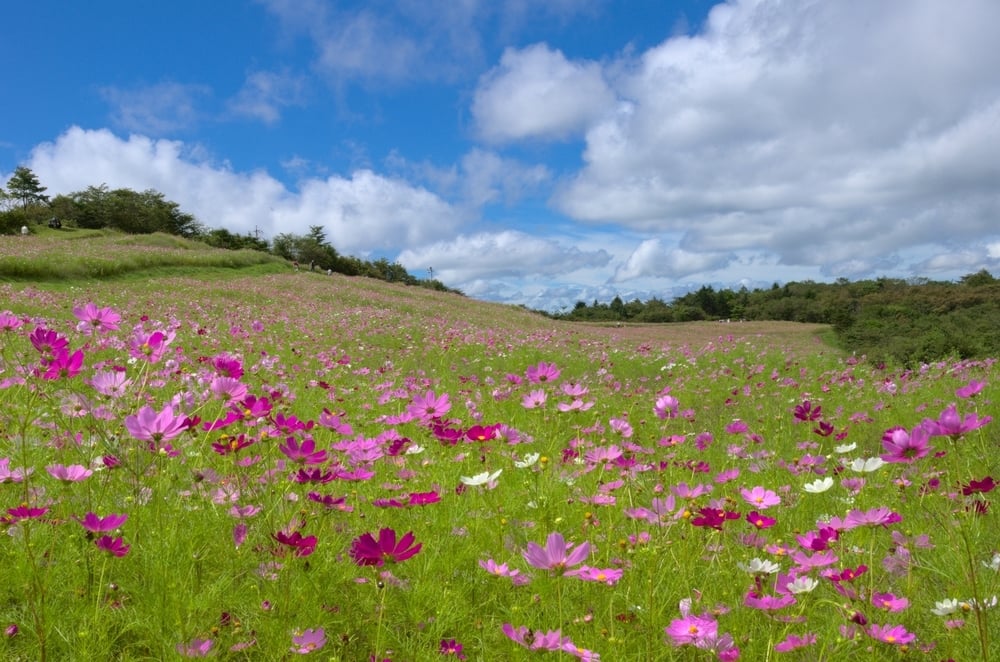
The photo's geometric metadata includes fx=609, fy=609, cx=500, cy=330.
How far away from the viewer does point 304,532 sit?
5.95 ft

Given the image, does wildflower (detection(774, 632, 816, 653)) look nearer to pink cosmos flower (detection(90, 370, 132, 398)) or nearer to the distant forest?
pink cosmos flower (detection(90, 370, 132, 398))

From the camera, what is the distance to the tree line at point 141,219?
160 ft

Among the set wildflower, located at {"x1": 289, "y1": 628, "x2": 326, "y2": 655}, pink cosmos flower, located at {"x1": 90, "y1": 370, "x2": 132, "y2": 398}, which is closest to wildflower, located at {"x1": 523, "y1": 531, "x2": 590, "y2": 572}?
wildflower, located at {"x1": 289, "y1": 628, "x2": 326, "y2": 655}

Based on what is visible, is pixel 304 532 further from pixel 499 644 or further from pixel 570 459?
pixel 570 459

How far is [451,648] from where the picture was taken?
1.48 meters

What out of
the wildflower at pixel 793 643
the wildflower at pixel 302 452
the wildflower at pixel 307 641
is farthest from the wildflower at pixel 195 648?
the wildflower at pixel 793 643

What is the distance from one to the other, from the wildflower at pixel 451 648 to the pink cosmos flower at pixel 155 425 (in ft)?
2.71

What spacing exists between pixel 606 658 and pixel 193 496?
1516mm

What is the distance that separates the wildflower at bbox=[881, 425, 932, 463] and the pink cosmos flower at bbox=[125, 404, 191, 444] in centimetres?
170

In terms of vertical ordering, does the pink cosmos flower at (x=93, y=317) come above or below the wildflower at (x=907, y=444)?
above

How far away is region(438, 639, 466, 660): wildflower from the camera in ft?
4.92

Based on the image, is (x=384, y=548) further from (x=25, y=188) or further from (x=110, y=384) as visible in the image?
(x=25, y=188)

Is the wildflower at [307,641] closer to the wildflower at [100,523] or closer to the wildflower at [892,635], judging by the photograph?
the wildflower at [100,523]

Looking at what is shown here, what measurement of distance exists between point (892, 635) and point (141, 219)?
2272 inches
